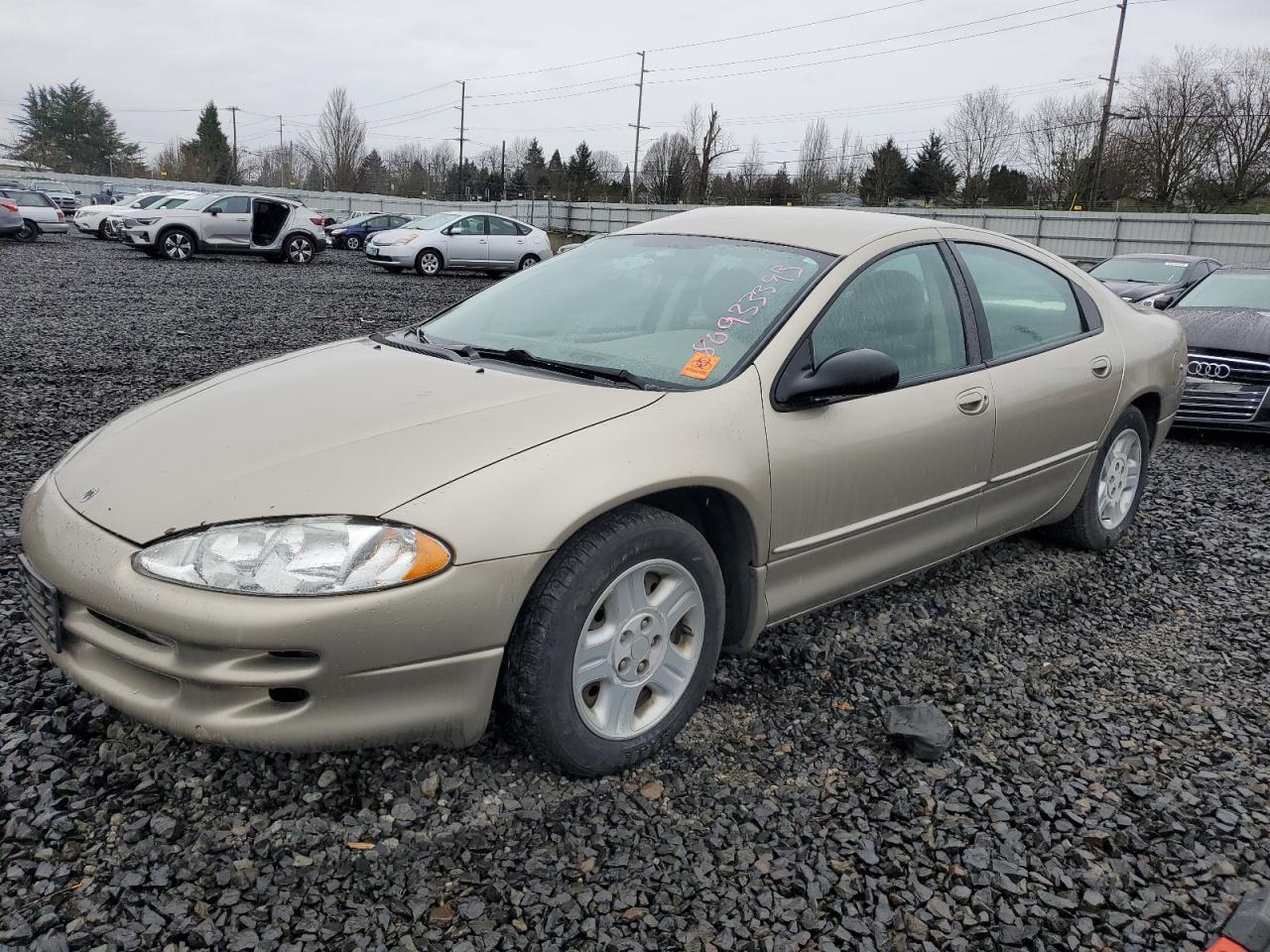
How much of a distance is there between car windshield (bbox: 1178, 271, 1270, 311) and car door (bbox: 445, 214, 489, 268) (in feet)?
52.5

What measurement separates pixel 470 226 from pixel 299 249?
3.91 meters

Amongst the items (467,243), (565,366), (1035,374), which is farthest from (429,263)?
(565,366)

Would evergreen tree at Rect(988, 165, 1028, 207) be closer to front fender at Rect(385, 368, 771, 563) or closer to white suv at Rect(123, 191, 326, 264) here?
white suv at Rect(123, 191, 326, 264)

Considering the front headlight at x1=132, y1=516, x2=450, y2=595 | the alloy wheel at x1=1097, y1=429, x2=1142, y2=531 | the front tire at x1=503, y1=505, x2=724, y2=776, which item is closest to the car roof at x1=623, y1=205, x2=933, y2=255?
the front tire at x1=503, y1=505, x2=724, y2=776

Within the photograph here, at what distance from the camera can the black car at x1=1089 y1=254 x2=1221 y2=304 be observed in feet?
41.1

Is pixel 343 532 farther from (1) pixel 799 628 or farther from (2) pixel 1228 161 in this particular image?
(2) pixel 1228 161

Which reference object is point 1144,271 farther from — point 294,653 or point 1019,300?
point 294,653

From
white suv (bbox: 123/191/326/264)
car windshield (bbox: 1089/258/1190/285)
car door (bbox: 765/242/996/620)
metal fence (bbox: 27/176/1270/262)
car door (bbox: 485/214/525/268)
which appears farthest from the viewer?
metal fence (bbox: 27/176/1270/262)

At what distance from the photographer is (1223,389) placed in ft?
22.7

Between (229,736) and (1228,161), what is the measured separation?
46.8m

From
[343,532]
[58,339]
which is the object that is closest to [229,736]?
[343,532]

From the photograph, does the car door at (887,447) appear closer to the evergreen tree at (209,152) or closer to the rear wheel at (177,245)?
the rear wheel at (177,245)

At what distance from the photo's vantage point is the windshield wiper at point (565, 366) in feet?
8.86

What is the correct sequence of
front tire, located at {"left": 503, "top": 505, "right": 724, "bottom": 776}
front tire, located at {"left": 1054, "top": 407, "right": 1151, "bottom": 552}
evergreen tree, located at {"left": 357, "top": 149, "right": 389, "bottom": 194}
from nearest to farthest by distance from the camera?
front tire, located at {"left": 503, "top": 505, "right": 724, "bottom": 776}
front tire, located at {"left": 1054, "top": 407, "right": 1151, "bottom": 552}
evergreen tree, located at {"left": 357, "top": 149, "right": 389, "bottom": 194}
